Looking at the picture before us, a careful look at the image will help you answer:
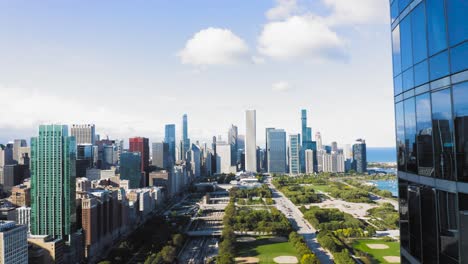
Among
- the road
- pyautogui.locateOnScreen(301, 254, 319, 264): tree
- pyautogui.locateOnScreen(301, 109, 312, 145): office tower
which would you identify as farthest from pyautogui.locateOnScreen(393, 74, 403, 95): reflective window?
pyautogui.locateOnScreen(301, 109, 312, 145): office tower

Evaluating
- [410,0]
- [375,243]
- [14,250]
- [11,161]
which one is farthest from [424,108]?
[11,161]

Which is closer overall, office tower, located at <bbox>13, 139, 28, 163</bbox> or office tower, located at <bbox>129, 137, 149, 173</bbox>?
office tower, located at <bbox>129, 137, 149, 173</bbox>

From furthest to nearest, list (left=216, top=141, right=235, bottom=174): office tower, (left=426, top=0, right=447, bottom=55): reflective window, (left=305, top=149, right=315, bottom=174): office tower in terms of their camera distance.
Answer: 1. (left=216, top=141, right=235, bottom=174): office tower
2. (left=305, top=149, right=315, bottom=174): office tower
3. (left=426, top=0, right=447, bottom=55): reflective window

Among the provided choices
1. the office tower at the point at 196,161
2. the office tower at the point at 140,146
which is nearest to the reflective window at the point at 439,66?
the office tower at the point at 140,146

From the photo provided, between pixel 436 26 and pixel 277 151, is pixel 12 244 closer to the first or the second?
pixel 436 26

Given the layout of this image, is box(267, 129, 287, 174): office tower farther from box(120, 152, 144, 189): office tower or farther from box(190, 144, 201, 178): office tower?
box(120, 152, 144, 189): office tower

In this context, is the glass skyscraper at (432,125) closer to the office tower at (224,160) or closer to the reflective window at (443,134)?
the reflective window at (443,134)

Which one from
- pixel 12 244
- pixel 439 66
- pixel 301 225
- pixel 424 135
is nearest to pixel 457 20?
pixel 439 66
